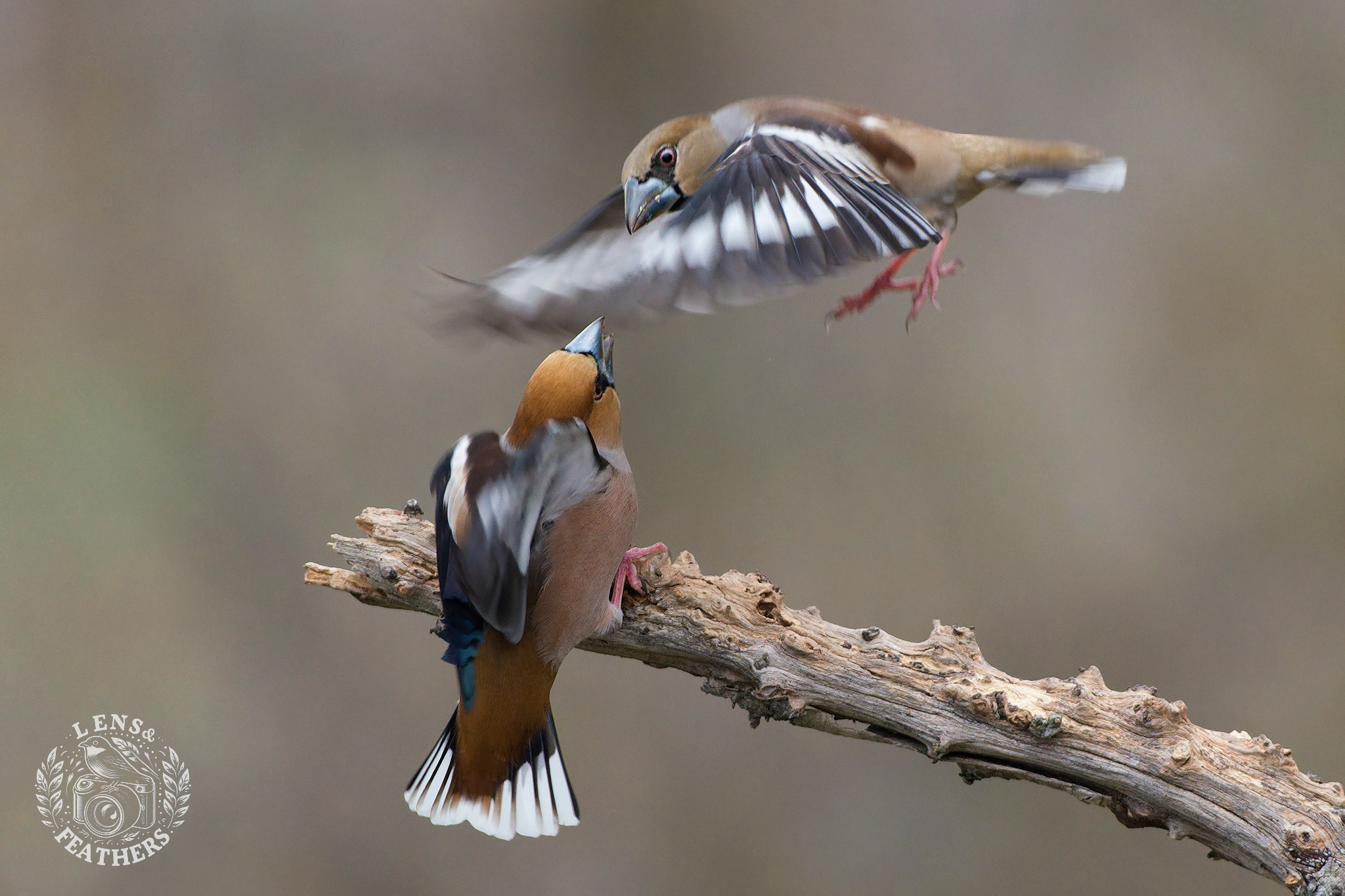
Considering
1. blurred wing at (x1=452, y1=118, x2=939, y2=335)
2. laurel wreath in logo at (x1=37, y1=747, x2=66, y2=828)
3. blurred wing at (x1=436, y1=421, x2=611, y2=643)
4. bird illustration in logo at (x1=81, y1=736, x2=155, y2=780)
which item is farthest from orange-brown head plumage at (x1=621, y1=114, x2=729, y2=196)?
laurel wreath in logo at (x1=37, y1=747, x2=66, y2=828)

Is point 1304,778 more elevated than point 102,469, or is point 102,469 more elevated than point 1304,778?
point 102,469

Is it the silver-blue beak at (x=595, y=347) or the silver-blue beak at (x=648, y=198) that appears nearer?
the silver-blue beak at (x=648, y=198)

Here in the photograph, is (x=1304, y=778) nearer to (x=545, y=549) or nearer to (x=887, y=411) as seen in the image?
(x=545, y=549)

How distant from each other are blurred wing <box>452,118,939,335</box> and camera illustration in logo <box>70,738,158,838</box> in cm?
Answer: 191

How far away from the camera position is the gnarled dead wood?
67.5 inches

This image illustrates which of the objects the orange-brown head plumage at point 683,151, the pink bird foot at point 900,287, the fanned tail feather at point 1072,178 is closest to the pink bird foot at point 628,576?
the pink bird foot at point 900,287

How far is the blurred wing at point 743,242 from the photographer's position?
1319 millimetres

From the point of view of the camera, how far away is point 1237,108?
125 inches

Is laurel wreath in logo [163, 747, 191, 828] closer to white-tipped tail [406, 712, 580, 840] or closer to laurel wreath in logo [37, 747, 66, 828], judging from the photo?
laurel wreath in logo [37, 747, 66, 828]

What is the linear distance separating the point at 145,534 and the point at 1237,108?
11.4 ft

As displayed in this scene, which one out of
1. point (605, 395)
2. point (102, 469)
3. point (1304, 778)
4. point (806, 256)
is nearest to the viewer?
point (806, 256)

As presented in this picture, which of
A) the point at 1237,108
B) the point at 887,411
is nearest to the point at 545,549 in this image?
the point at 887,411

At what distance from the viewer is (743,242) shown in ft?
4.54

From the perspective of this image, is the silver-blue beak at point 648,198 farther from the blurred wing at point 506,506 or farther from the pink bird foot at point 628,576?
the pink bird foot at point 628,576
